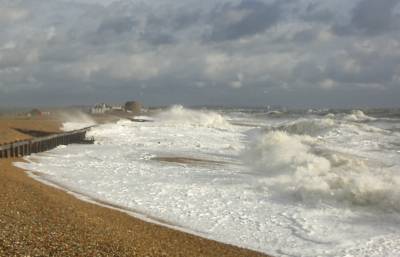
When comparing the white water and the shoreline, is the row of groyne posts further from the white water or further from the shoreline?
the shoreline

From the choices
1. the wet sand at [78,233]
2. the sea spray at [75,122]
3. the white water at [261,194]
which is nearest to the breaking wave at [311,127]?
the sea spray at [75,122]

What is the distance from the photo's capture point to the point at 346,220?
14.2 metres

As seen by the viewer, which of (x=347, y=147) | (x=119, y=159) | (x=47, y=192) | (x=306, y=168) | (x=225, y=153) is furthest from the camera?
(x=347, y=147)

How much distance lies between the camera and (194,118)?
262 feet

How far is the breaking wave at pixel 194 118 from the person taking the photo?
231 ft

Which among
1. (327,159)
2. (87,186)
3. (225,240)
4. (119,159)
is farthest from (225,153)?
(225,240)

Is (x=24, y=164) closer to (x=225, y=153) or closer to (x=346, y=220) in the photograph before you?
(x=225, y=153)

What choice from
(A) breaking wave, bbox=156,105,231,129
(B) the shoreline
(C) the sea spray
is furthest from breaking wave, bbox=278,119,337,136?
(B) the shoreline

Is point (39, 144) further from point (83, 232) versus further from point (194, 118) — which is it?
point (194, 118)

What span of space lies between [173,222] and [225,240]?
195cm

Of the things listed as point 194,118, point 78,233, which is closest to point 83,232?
point 78,233

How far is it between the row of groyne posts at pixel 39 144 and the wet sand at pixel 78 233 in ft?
39.7

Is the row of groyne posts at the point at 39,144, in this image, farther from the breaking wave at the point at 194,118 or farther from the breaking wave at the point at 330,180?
the breaking wave at the point at 194,118

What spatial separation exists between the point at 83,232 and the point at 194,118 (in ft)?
229
